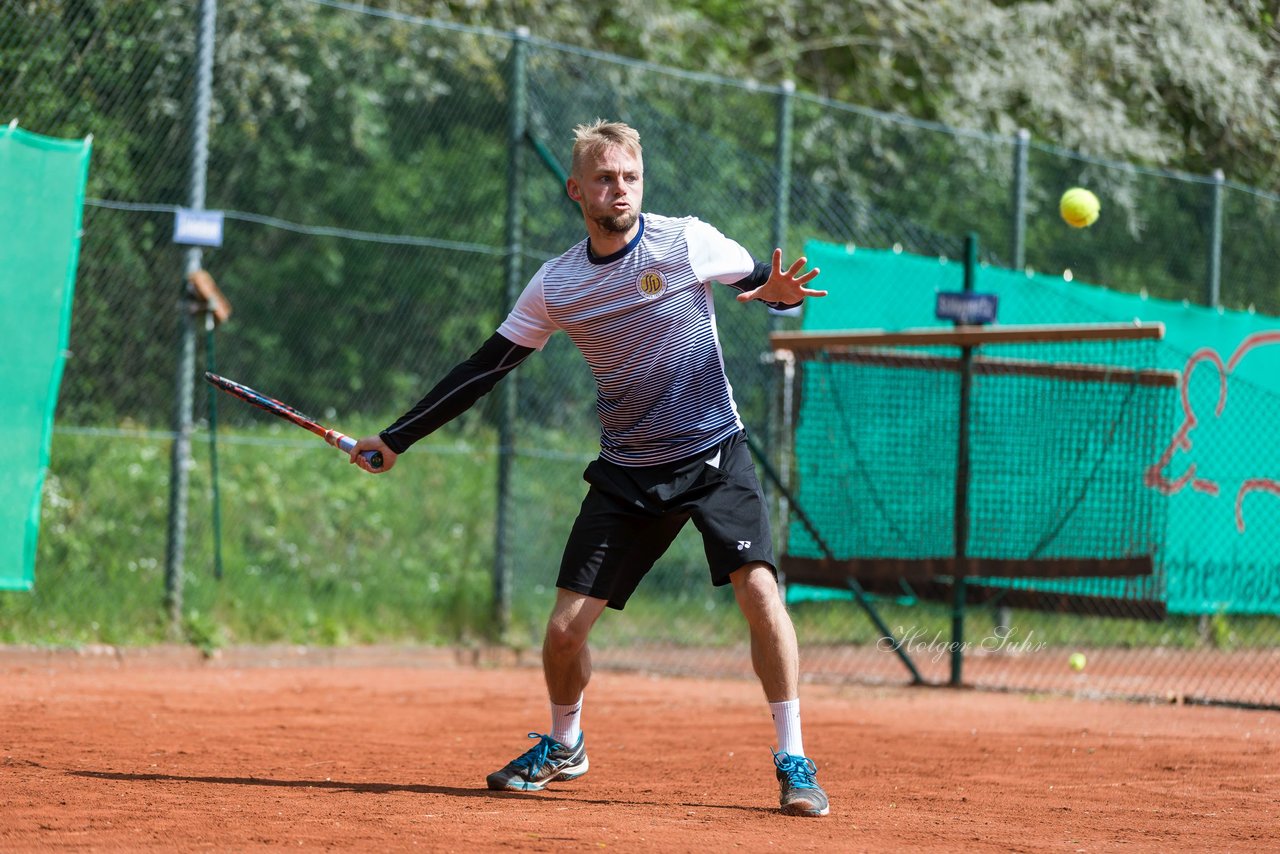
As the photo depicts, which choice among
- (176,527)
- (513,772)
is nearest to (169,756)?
(513,772)

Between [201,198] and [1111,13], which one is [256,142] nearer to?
[201,198]

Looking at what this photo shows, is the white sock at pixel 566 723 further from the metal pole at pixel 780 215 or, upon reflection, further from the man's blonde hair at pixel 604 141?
the metal pole at pixel 780 215

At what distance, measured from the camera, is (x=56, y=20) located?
8.29m

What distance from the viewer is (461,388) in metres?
5.07

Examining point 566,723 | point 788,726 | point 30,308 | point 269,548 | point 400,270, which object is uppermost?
point 400,270

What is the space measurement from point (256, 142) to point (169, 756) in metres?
4.60

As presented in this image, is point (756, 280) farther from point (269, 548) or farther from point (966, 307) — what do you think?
point (269, 548)

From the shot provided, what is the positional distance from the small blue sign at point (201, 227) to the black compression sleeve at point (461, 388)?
3996mm

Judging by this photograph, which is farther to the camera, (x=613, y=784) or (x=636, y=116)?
(x=636, y=116)

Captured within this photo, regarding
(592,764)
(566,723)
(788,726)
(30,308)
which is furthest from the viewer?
(30,308)

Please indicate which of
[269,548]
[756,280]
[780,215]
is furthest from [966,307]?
[269,548]

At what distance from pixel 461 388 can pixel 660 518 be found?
75 centimetres

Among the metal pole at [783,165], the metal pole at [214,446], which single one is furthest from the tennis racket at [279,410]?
the metal pole at [783,165]

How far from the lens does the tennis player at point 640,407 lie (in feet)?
15.8
